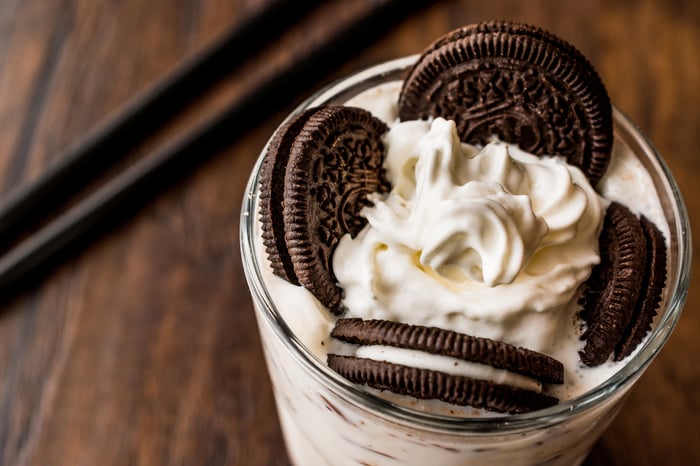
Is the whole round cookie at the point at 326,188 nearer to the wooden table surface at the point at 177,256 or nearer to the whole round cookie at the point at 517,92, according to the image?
the whole round cookie at the point at 517,92

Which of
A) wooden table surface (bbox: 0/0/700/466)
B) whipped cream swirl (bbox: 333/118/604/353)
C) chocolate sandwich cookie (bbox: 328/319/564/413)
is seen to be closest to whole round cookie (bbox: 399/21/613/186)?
whipped cream swirl (bbox: 333/118/604/353)

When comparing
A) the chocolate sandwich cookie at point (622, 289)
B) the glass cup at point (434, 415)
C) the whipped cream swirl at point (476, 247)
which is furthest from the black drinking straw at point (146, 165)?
the chocolate sandwich cookie at point (622, 289)

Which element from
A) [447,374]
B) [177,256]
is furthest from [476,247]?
[177,256]

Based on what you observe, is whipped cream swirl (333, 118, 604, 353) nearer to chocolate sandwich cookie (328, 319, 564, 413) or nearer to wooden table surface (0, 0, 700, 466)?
chocolate sandwich cookie (328, 319, 564, 413)

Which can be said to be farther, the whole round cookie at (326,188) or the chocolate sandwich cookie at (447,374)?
the whole round cookie at (326,188)

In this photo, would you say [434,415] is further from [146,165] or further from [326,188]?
[146,165]
